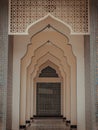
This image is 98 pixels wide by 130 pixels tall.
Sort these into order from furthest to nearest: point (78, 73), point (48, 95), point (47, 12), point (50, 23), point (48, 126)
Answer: point (48, 95), point (48, 126), point (78, 73), point (50, 23), point (47, 12)

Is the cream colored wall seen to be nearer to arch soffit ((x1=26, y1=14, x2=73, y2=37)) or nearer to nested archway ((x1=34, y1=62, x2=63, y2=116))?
arch soffit ((x1=26, y1=14, x2=73, y2=37))

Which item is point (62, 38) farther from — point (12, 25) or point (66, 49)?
point (12, 25)

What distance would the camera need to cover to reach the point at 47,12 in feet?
22.7

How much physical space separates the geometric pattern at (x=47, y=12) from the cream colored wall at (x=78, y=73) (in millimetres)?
1448

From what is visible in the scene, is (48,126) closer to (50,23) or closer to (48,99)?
(50,23)

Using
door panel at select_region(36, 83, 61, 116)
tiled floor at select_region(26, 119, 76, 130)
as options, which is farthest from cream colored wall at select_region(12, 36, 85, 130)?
door panel at select_region(36, 83, 61, 116)

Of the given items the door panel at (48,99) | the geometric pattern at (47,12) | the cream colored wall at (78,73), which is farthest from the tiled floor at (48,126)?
the geometric pattern at (47,12)

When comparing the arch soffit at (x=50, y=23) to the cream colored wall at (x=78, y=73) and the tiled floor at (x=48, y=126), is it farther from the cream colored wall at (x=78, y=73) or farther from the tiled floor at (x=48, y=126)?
the tiled floor at (x=48, y=126)

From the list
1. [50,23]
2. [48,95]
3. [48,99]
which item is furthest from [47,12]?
[48,99]

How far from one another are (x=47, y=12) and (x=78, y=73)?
2.20 m

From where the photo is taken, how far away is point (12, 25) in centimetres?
687

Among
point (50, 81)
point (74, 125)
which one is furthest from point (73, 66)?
point (50, 81)

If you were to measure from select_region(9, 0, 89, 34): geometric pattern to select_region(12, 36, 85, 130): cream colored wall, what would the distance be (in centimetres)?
145

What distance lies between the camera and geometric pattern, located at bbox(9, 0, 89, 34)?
6.89 m
